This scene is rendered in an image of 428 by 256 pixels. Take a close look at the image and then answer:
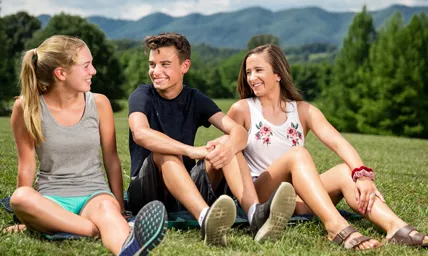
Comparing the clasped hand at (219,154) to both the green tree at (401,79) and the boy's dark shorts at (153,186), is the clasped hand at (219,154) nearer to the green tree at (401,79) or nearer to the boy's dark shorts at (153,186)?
the boy's dark shorts at (153,186)

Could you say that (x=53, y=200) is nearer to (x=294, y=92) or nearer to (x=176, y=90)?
(x=176, y=90)

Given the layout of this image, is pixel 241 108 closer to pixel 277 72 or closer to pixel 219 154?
pixel 277 72

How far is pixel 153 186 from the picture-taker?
4.16 m

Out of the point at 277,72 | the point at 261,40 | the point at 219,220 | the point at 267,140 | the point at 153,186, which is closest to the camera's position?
the point at 219,220

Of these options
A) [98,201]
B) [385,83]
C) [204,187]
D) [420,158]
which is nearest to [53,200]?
[98,201]

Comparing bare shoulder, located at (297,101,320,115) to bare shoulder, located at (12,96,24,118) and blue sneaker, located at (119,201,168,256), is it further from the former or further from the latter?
bare shoulder, located at (12,96,24,118)

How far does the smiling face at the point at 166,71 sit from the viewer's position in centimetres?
437

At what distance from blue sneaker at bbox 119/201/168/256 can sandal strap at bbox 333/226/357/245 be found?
131 cm

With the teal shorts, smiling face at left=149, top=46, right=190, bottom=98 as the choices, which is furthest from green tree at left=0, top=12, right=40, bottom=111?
the teal shorts

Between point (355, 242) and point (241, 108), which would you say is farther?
point (241, 108)

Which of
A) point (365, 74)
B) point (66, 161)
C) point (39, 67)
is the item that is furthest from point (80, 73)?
point (365, 74)

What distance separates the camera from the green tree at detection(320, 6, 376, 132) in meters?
39.5

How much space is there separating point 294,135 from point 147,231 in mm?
1959

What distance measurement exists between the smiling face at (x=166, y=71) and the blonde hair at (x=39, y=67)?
626mm
